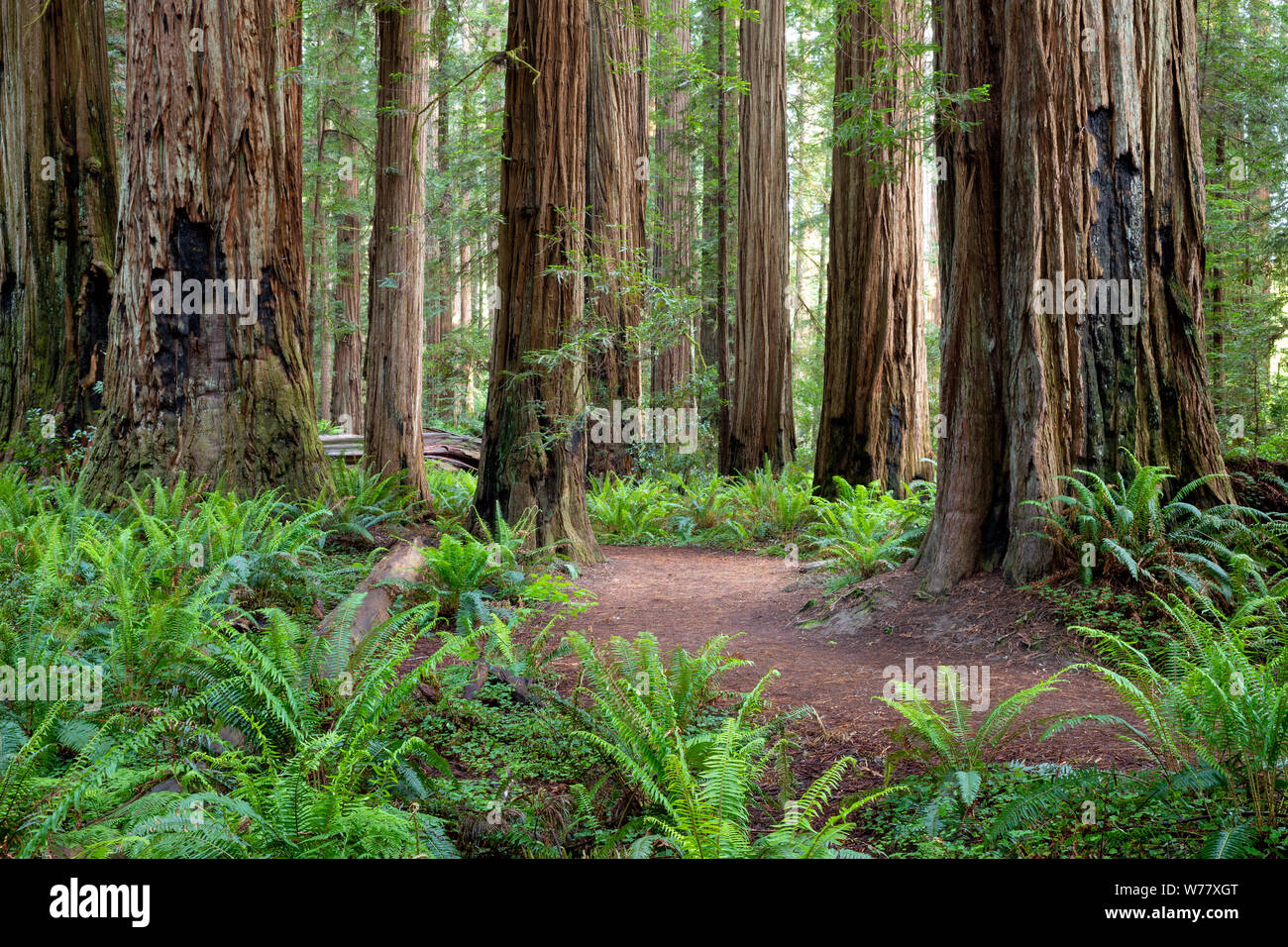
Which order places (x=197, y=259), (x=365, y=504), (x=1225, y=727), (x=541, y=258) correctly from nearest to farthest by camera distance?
(x=1225, y=727)
(x=197, y=259)
(x=541, y=258)
(x=365, y=504)

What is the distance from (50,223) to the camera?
8.72 metres

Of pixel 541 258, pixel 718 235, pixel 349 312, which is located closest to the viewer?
pixel 541 258

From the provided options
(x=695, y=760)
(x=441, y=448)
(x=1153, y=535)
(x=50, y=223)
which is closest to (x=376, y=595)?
(x=695, y=760)

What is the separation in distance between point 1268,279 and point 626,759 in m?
15.4

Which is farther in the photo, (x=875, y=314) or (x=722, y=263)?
(x=722, y=263)

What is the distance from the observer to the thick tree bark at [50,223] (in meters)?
8.62

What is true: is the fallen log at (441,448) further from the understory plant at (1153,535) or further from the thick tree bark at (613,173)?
the understory plant at (1153,535)

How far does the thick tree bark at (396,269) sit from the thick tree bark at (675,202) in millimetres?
6444

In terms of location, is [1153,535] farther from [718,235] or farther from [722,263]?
[718,235]

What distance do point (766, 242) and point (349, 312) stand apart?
11615mm

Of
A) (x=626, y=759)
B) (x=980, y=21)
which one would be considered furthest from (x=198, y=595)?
(x=980, y=21)

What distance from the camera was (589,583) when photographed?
7.23 metres

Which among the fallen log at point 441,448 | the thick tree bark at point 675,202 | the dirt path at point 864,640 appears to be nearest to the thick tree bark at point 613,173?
the fallen log at point 441,448

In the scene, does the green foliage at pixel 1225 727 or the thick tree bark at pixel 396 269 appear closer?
the green foliage at pixel 1225 727
